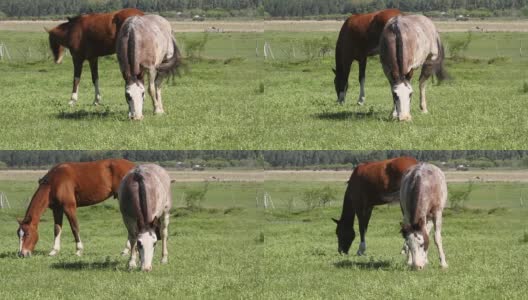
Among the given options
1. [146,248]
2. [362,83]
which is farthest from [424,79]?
[146,248]

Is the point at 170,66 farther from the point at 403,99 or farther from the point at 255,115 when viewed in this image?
the point at 403,99

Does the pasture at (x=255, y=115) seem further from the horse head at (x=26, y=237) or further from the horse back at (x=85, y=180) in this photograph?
the horse head at (x=26, y=237)

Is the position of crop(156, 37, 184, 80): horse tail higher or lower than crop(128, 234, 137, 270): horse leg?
higher

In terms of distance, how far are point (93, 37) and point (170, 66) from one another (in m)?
2.86

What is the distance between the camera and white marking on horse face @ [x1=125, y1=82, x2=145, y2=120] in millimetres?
23094

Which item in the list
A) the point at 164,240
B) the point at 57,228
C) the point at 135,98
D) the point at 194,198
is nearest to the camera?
the point at 164,240

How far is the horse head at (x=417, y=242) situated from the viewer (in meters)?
20.3

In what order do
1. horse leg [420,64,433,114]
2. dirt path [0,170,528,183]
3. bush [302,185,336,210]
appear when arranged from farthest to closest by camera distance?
dirt path [0,170,528,183] → bush [302,185,336,210] → horse leg [420,64,433,114]

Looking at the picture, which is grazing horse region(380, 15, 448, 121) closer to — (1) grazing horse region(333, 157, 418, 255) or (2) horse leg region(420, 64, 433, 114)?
(2) horse leg region(420, 64, 433, 114)

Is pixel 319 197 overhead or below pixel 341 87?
below

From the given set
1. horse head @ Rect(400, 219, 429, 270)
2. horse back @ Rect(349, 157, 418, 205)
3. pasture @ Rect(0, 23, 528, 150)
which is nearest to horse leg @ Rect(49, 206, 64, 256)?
pasture @ Rect(0, 23, 528, 150)

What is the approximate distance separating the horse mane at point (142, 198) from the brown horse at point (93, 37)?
523cm

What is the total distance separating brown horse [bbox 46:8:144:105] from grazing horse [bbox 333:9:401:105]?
5445mm

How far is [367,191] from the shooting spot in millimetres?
26453
